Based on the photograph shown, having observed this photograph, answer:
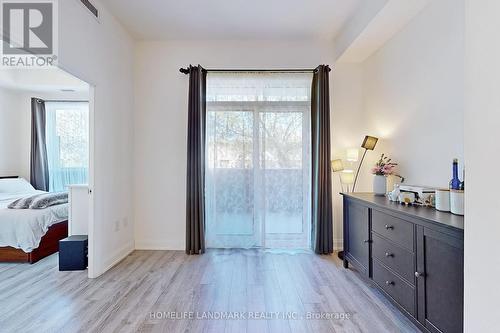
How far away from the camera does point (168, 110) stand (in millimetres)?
3859

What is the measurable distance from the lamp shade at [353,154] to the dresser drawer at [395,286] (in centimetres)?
146

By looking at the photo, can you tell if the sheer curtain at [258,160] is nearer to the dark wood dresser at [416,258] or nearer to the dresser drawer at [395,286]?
the dark wood dresser at [416,258]

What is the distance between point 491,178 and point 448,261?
2.60 ft

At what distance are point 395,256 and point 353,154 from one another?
165 cm

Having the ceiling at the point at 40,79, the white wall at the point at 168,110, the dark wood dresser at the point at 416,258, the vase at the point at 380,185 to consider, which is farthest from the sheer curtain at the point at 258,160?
the ceiling at the point at 40,79

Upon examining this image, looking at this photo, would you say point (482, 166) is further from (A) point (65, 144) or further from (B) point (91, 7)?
(A) point (65, 144)

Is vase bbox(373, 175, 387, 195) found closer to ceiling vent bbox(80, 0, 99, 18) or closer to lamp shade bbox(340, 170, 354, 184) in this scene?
lamp shade bbox(340, 170, 354, 184)

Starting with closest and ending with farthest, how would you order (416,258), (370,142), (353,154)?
(416,258)
(370,142)
(353,154)

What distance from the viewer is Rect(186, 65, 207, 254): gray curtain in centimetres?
363

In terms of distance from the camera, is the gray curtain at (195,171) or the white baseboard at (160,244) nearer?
the gray curtain at (195,171)

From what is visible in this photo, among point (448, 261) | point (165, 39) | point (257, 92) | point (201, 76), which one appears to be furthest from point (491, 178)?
point (165, 39)

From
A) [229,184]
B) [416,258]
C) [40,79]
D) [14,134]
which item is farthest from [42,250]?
[416,258]

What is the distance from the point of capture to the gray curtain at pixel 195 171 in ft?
11.9

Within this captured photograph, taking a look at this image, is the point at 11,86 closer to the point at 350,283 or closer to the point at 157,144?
the point at 157,144
